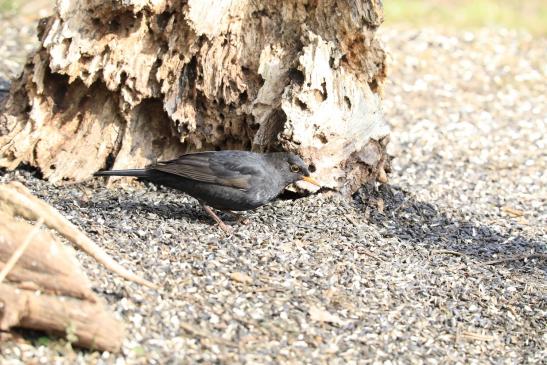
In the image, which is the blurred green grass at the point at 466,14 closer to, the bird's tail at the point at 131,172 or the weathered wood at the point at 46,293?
the bird's tail at the point at 131,172

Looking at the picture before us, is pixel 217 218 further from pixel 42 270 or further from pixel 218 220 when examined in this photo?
pixel 42 270

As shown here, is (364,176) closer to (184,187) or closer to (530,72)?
(184,187)

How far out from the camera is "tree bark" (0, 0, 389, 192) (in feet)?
21.2

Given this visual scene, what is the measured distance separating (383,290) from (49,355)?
2.24m

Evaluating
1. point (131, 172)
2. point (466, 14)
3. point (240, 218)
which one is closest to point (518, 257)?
point (240, 218)

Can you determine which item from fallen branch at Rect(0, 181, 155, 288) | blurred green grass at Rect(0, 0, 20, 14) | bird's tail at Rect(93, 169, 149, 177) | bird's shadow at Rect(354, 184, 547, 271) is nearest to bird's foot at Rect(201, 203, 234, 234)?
bird's tail at Rect(93, 169, 149, 177)

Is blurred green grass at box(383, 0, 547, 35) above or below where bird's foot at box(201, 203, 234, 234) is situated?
above

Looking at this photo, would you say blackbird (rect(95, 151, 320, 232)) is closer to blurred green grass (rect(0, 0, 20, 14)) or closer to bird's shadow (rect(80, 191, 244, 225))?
bird's shadow (rect(80, 191, 244, 225))

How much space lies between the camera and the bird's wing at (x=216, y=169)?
6.11 metres

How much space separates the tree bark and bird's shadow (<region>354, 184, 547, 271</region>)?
260 mm

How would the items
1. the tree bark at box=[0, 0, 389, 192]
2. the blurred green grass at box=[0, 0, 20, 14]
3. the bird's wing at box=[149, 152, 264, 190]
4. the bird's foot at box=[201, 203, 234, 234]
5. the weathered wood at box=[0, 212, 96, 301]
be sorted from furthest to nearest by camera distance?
the blurred green grass at box=[0, 0, 20, 14] < the tree bark at box=[0, 0, 389, 192] < the bird's wing at box=[149, 152, 264, 190] < the bird's foot at box=[201, 203, 234, 234] < the weathered wood at box=[0, 212, 96, 301]

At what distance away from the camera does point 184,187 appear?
6.21m

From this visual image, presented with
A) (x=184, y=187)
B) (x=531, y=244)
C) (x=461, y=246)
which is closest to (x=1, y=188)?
(x=184, y=187)

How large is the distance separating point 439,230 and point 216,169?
2013 millimetres
